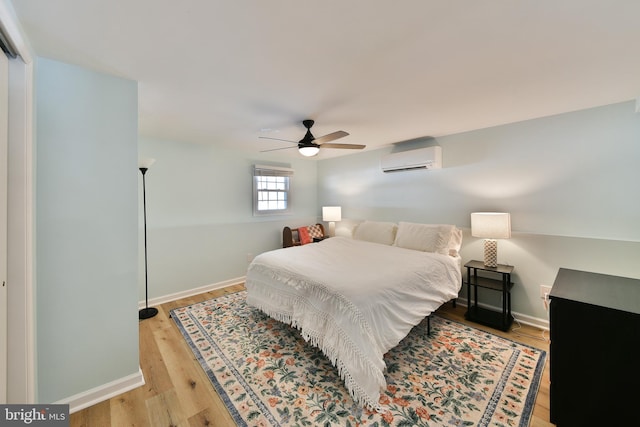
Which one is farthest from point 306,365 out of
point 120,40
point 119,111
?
point 120,40

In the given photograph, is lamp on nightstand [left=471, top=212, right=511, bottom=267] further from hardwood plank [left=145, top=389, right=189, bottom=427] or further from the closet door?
the closet door

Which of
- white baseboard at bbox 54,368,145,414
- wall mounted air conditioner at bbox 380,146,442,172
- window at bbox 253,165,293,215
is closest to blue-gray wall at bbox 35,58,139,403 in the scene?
white baseboard at bbox 54,368,145,414

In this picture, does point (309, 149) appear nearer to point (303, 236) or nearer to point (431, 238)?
point (431, 238)

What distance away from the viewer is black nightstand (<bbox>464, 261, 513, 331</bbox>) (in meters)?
2.56

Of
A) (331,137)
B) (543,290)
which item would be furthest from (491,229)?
(331,137)

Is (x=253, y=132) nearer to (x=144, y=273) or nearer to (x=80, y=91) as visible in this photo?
(x=80, y=91)

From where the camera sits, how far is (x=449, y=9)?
1.14 m

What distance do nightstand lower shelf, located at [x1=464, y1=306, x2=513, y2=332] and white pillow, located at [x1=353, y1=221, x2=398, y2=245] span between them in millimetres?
1254

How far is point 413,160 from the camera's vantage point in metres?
3.46

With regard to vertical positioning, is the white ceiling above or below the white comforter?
above

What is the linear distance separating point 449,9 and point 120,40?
1.73m

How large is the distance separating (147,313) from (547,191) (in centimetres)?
473

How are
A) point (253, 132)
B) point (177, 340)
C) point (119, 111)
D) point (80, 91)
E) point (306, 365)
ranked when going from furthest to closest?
point (253, 132) < point (177, 340) < point (306, 365) < point (119, 111) < point (80, 91)

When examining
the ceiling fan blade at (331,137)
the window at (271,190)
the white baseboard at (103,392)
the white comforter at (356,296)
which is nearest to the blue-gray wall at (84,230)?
the white baseboard at (103,392)
